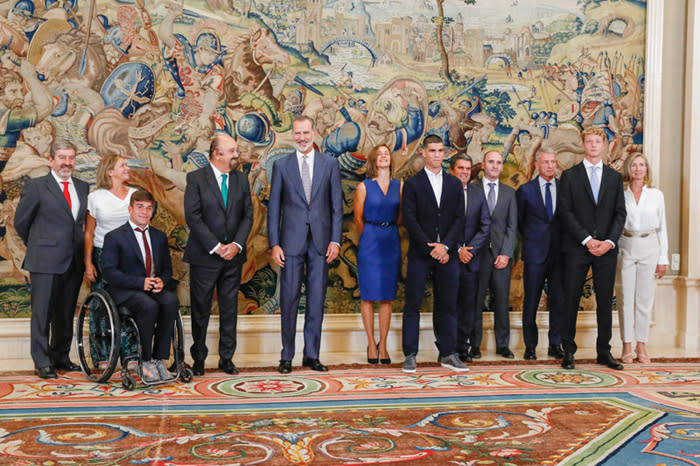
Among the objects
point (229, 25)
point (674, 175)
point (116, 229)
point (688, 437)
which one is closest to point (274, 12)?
point (229, 25)

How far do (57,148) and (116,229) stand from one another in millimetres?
838

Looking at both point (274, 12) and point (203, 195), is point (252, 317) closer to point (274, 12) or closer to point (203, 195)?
point (203, 195)

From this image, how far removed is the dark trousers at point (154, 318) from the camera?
4.47 m

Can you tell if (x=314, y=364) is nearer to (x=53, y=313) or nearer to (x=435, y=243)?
(x=435, y=243)

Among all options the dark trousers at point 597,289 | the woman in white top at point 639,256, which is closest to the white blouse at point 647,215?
the woman in white top at point 639,256

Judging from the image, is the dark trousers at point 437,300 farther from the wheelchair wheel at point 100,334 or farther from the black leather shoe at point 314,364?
the wheelchair wheel at point 100,334

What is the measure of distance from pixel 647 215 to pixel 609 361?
1184mm

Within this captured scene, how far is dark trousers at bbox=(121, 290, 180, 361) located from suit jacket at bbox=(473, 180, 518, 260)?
2.59m

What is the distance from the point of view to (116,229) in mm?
4695

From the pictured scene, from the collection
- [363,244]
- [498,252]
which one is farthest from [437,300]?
[498,252]

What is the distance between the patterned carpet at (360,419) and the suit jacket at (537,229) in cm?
109

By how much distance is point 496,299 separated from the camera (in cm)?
584

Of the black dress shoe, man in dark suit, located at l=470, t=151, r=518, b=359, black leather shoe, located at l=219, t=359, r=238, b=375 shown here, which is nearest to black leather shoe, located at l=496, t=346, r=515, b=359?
man in dark suit, located at l=470, t=151, r=518, b=359

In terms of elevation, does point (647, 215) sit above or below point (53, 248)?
above
